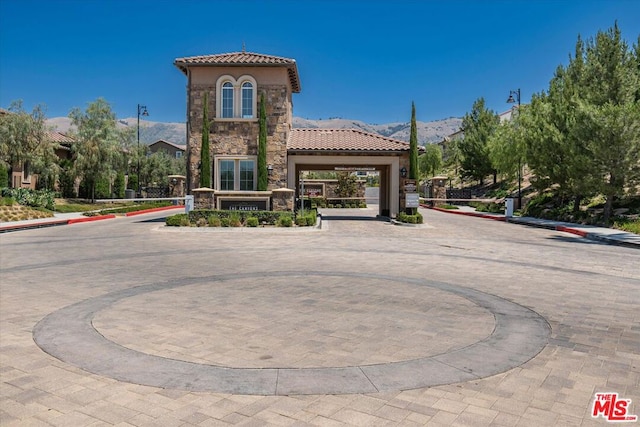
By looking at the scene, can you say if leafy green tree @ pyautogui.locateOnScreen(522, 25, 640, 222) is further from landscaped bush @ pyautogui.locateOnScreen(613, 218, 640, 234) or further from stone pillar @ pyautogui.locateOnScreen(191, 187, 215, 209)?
stone pillar @ pyautogui.locateOnScreen(191, 187, 215, 209)

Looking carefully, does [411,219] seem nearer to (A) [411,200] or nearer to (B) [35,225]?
(A) [411,200]

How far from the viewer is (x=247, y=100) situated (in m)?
26.5

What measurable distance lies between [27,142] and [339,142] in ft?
87.8

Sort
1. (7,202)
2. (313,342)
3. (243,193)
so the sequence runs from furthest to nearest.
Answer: (7,202) → (243,193) → (313,342)

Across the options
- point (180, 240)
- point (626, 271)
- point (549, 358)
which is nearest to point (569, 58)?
point (626, 271)

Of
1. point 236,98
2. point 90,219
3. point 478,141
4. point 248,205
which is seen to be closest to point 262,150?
point 236,98

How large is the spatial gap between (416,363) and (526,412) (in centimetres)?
128

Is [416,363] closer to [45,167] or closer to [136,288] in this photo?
[136,288]

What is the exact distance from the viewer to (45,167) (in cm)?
3981

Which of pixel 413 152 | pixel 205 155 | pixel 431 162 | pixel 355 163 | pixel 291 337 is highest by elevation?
pixel 431 162

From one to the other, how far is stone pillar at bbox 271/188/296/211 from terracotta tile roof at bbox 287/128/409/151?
4063 mm

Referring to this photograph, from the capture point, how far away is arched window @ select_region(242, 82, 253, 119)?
26.4m

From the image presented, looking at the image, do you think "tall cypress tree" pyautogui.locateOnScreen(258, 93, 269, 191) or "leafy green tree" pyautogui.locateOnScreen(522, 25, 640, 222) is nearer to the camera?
"leafy green tree" pyautogui.locateOnScreen(522, 25, 640, 222)

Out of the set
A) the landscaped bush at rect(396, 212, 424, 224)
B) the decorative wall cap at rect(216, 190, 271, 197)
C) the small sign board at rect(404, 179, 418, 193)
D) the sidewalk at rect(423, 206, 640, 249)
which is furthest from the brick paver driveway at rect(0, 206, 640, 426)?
the small sign board at rect(404, 179, 418, 193)
